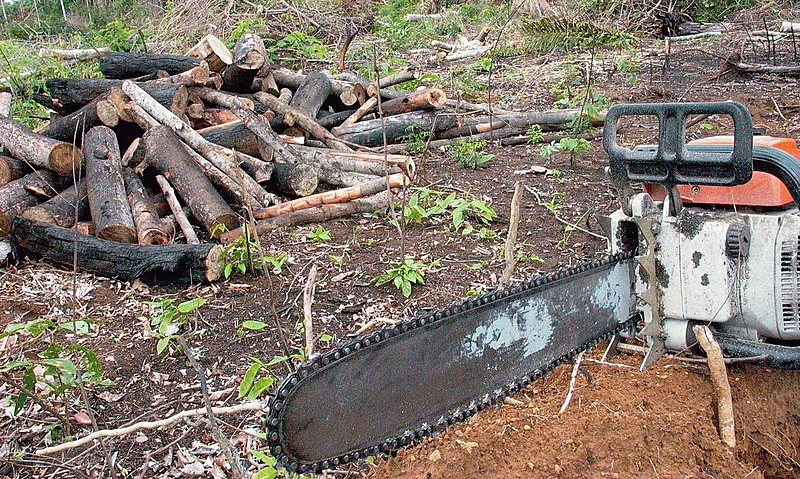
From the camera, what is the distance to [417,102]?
23.9ft

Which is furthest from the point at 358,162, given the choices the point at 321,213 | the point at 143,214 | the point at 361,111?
the point at 143,214

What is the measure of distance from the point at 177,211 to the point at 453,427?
320 cm

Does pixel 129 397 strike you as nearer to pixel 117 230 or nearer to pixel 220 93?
pixel 117 230

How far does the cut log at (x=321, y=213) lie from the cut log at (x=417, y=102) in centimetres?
219

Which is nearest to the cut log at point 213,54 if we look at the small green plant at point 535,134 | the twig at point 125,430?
the small green plant at point 535,134

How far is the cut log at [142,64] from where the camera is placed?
686cm

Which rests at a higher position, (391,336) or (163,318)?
(391,336)

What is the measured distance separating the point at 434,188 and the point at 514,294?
357 centimetres

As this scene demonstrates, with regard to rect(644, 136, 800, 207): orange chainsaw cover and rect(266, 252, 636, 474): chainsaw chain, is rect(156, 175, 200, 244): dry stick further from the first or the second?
rect(644, 136, 800, 207): orange chainsaw cover

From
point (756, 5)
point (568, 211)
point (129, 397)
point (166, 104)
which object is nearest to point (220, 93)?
point (166, 104)

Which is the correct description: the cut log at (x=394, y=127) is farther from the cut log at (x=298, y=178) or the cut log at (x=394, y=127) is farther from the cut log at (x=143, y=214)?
the cut log at (x=143, y=214)

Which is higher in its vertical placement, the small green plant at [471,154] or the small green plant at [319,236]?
the small green plant at [319,236]

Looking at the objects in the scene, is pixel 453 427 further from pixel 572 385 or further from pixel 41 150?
pixel 41 150

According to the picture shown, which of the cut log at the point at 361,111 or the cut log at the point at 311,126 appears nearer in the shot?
the cut log at the point at 311,126
